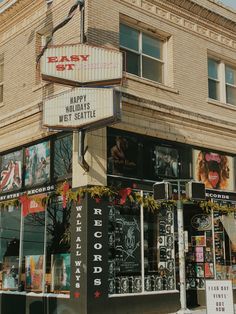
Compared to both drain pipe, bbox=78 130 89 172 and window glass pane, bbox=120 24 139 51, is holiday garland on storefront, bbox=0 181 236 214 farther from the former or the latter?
window glass pane, bbox=120 24 139 51

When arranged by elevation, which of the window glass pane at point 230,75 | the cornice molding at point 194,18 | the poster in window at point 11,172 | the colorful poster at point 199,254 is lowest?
the colorful poster at point 199,254

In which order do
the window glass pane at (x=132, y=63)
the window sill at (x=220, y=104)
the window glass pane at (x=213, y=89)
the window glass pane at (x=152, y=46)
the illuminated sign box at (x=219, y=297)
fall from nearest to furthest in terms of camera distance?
the illuminated sign box at (x=219, y=297)
the window glass pane at (x=132, y=63)
the window glass pane at (x=152, y=46)
the window sill at (x=220, y=104)
the window glass pane at (x=213, y=89)

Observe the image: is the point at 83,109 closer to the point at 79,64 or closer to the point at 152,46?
the point at 79,64

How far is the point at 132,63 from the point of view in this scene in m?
16.0

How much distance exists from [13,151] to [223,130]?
6.98 meters

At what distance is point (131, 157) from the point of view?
49.1 feet

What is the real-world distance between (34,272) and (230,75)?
32.8 feet

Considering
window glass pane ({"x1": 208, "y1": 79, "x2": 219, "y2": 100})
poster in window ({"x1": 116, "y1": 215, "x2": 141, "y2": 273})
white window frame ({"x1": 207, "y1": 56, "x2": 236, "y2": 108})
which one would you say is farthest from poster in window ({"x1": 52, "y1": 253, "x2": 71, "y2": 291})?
white window frame ({"x1": 207, "y1": 56, "x2": 236, "y2": 108})

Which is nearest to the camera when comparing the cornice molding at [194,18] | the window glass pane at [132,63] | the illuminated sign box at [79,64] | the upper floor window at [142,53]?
the illuminated sign box at [79,64]

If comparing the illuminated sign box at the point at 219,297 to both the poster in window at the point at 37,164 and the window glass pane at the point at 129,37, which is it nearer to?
the poster in window at the point at 37,164

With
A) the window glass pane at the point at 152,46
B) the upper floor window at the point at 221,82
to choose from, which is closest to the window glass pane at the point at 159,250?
the window glass pane at the point at 152,46

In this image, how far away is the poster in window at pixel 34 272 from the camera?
14.7 m

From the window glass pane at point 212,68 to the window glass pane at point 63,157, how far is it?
6307 mm

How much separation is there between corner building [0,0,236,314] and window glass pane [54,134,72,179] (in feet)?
0.16
